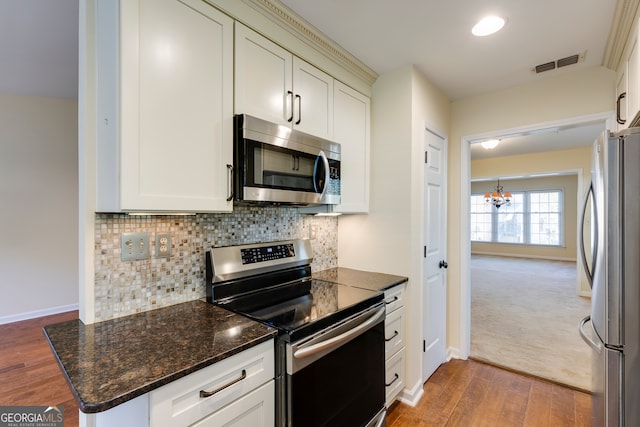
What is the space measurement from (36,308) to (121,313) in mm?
3674

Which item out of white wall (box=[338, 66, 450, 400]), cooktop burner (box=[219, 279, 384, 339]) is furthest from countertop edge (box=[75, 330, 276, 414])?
white wall (box=[338, 66, 450, 400])

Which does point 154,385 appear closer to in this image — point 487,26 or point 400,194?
point 400,194

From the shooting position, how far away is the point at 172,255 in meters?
1.52

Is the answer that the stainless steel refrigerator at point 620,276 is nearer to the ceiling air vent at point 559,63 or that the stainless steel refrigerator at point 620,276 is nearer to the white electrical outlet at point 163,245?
the ceiling air vent at point 559,63

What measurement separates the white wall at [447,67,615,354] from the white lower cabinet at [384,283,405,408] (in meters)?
0.93

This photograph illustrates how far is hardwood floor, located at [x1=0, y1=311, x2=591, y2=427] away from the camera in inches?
78.5

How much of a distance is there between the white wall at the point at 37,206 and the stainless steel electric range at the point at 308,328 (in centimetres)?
365

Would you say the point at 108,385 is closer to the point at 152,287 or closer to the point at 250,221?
the point at 152,287

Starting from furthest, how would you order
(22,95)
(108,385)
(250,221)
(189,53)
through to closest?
(22,95) → (250,221) → (189,53) → (108,385)

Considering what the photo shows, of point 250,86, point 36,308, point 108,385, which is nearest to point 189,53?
point 250,86

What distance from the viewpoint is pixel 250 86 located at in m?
1.50

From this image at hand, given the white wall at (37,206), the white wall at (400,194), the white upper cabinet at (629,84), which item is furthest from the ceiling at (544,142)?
the white wall at (37,206)

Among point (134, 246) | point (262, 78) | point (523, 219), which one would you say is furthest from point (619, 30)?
point (523, 219)

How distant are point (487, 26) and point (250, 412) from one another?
7.54 ft
